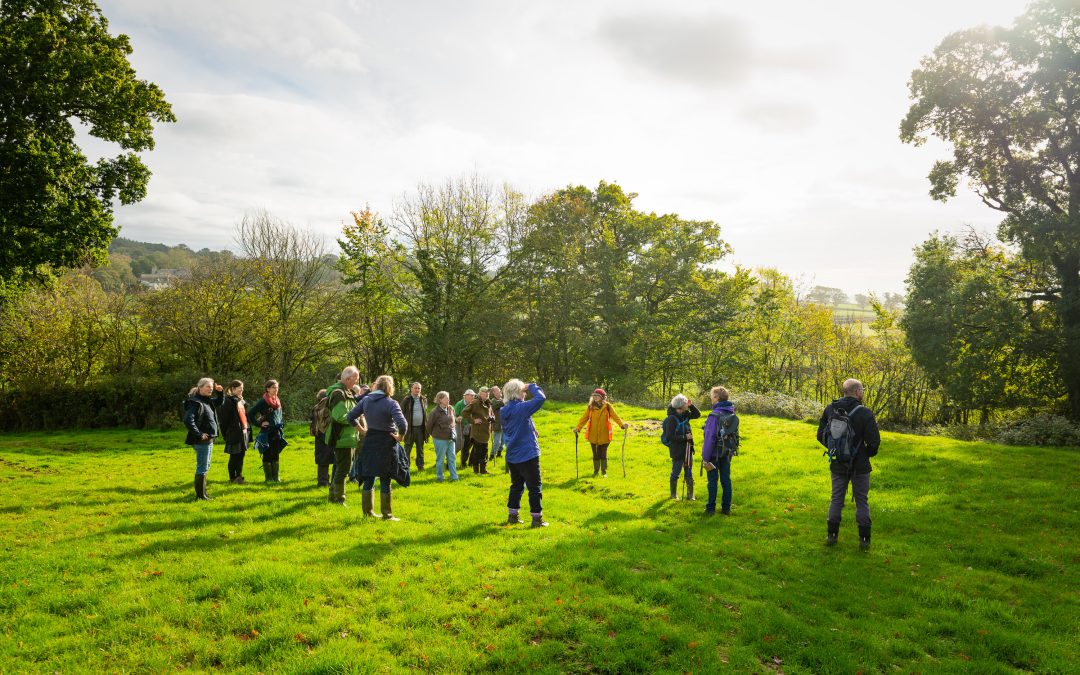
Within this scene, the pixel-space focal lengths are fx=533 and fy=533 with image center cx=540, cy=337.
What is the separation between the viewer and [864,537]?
8.20 m

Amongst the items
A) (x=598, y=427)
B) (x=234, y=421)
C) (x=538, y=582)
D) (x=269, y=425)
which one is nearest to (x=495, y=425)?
(x=598, y=427)

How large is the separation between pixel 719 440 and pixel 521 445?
12.1 ft

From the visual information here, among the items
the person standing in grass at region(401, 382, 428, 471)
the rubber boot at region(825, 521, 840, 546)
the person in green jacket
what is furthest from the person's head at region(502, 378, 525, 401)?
the rubber boot at region(825, 521, 840, 546)

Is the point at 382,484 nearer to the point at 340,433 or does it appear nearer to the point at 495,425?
the point at 340,433

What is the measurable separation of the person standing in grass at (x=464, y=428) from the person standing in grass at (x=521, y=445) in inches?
207

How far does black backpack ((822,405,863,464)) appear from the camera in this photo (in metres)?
7.99

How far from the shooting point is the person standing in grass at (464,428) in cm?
1416

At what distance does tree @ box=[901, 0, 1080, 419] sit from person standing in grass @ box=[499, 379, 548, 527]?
21798 millimetres

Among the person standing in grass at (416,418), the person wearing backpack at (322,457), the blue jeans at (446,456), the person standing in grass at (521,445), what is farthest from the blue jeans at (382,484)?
the person standing in grass at (416,418)

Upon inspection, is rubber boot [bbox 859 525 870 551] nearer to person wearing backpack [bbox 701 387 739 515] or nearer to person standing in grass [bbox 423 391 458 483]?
person wearing backpack [bbox 701 387 739 515]

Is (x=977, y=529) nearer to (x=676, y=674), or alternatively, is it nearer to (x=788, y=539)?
(x=788, y=539)

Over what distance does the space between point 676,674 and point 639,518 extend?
5.33m

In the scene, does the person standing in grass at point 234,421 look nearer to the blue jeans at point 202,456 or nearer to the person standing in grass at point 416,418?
the blue jeans at point 202,456

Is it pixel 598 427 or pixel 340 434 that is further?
pixel 598 427
